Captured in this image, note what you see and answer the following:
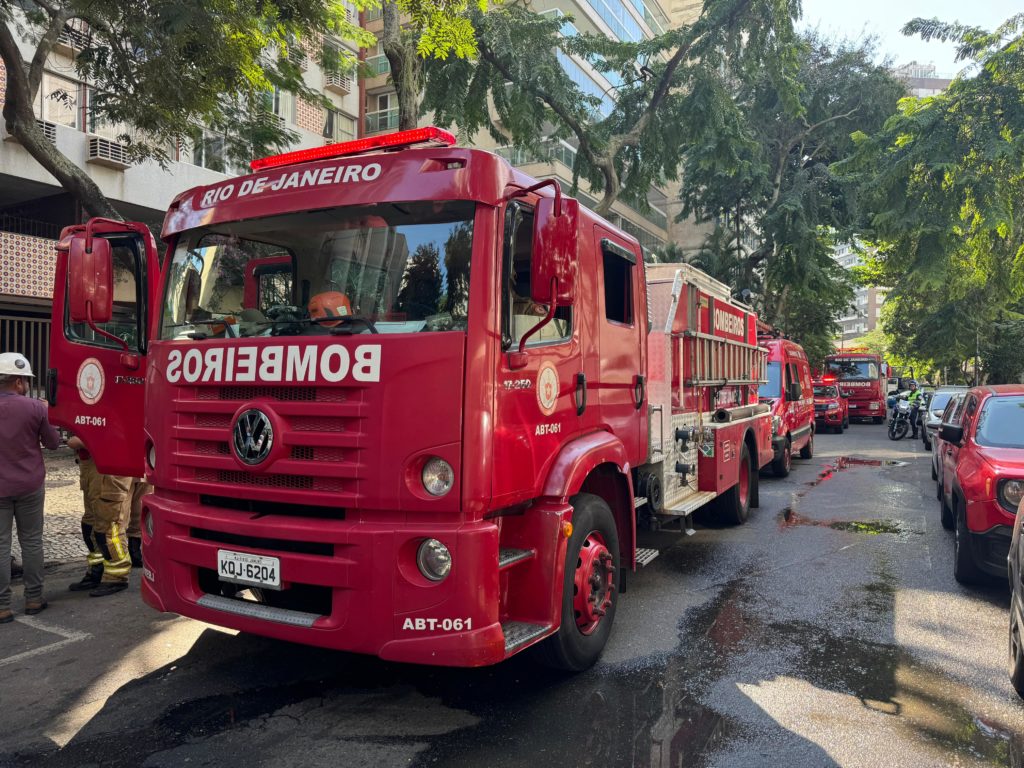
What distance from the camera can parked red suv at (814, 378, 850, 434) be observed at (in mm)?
23359

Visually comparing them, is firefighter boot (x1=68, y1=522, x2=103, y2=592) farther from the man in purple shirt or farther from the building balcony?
the building balcony

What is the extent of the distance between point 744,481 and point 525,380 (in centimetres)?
588

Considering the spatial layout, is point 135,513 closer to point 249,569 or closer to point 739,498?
point 249,569

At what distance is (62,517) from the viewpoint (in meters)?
8.65

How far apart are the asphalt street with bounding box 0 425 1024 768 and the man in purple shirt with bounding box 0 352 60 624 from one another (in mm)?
269

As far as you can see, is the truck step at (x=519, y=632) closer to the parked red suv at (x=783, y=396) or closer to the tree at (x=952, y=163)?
the parked red suv at (x=783, y=396)

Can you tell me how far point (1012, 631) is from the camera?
418 cm

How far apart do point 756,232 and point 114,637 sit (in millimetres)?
24007

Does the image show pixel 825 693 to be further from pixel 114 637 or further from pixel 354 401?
pixel 114 637

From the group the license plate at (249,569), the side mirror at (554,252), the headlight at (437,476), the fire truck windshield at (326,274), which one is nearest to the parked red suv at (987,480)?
the side mirror at (554,252)

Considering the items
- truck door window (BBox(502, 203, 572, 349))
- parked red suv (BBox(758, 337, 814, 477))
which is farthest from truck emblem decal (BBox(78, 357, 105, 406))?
parked red suv (BBox(758, 337, 814, 477))

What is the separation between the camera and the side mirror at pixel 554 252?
3.44 m

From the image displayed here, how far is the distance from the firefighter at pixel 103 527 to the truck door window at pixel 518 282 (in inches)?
145

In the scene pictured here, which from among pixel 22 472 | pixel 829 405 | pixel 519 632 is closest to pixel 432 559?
pixel 519 632
